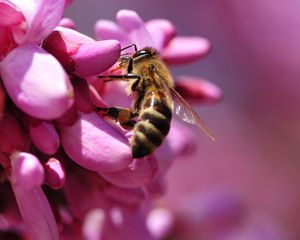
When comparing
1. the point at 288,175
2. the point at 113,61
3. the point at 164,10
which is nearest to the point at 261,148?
the point at 288,175

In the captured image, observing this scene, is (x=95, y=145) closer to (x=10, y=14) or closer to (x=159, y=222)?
(x=10, y=14)

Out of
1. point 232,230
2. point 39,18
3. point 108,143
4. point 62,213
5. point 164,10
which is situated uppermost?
point 39,18

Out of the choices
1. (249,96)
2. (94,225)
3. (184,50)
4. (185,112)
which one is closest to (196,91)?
(184,50)

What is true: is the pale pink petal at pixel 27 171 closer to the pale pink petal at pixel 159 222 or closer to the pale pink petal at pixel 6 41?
the pale pink petal at pixel 6 41

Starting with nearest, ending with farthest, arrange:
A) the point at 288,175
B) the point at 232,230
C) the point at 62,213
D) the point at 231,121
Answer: the point at 62,213 < the point at 232,230 < the point at 288,175 < the point at 231,121

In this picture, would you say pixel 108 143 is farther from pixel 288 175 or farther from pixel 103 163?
pixel 288 175

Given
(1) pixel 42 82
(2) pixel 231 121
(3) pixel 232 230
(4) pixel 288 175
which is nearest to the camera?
(1) pixel 42 82
